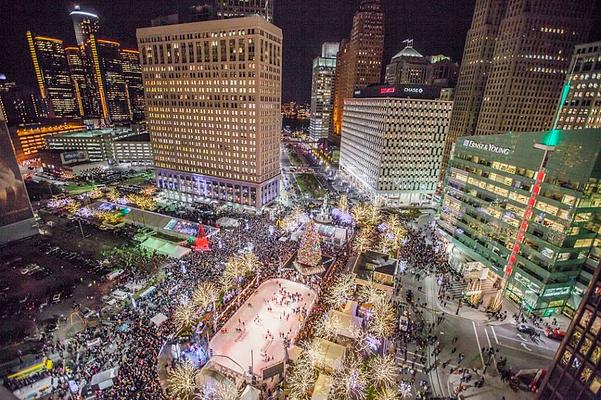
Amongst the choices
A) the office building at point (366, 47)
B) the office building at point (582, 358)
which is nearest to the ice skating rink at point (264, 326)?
the office building at point (582, 358)

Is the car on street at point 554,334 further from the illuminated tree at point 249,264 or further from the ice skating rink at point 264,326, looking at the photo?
the illuminated tree at point 249,264

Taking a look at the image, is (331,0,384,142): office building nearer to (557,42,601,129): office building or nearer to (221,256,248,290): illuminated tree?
(557,42,601,129): office building

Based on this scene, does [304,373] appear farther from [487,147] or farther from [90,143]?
[90,143]

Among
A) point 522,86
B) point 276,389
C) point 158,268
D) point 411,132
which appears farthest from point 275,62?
point 276,389

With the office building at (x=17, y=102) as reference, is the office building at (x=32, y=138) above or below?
below

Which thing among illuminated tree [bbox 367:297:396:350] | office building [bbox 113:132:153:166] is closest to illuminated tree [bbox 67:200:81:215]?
office building [bbox 113:132:153:166]
